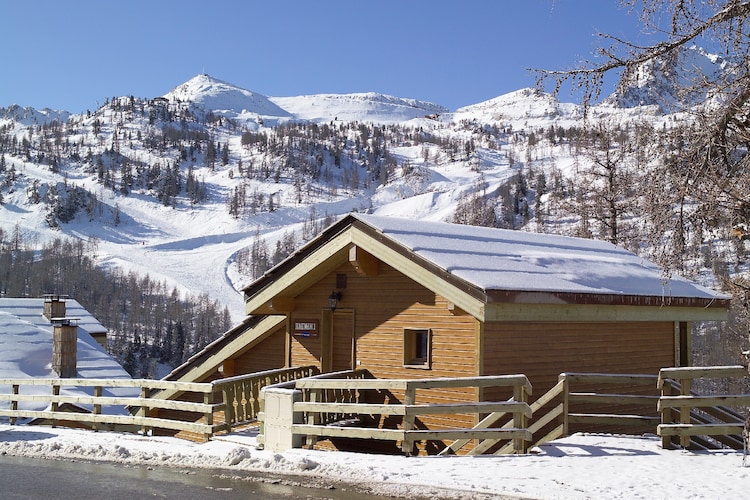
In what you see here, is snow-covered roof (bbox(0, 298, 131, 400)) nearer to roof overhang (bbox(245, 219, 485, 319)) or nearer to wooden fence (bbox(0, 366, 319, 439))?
wooden fence (bbox(0, 366, 319, 439))

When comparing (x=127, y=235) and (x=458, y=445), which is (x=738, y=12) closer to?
(x=458, y=445)

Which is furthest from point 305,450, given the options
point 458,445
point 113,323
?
point 113,323

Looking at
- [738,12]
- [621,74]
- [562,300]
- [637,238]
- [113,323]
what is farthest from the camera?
[113,323]

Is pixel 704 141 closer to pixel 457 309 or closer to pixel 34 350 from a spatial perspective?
pixel 457 309

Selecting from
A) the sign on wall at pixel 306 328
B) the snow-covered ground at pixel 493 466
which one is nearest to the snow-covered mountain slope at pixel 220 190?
the sign on wall at pixel 306 328

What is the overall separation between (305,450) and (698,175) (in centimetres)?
582

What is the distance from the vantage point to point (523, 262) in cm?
1328

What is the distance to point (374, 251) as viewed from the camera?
12391 millimetres

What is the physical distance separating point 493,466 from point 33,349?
923 inches

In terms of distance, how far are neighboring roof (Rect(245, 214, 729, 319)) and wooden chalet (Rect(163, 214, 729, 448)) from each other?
0.03 meters

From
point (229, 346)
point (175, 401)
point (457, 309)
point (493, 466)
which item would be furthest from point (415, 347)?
point (229, 346)

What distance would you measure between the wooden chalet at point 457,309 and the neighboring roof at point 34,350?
44.2ft

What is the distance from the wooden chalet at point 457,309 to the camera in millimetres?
11516

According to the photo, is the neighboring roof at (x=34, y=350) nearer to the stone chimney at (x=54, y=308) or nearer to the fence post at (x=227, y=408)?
the stone chimney at (x=54, y=308)
